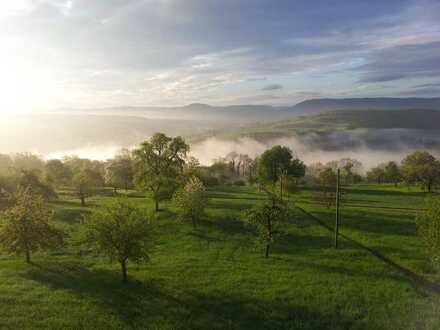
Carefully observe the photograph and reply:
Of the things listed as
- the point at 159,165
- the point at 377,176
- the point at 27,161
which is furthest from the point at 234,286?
the point at 377,176

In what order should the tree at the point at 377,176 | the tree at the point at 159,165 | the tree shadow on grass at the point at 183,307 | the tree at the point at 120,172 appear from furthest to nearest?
the tree at the point at 377,176, the tree at the point at 120,172, the tree at the point at 159,165, the tree shadow on grass at the point at 183,307

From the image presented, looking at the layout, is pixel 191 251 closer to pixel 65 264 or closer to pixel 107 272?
pixel 107 272

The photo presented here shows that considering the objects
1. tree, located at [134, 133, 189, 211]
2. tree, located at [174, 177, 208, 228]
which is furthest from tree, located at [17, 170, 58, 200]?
tree, located at [174, 177, 208, 228]

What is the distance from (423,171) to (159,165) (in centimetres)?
7135

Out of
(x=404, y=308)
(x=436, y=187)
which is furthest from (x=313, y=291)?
(x=436, y=187)

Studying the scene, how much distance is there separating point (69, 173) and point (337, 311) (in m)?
94.6

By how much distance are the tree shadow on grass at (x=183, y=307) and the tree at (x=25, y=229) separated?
4.33 m

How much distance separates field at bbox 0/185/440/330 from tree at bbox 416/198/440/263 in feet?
12.3

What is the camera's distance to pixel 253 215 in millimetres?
40219

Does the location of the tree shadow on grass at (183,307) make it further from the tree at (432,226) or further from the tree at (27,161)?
the tree at (27,161)

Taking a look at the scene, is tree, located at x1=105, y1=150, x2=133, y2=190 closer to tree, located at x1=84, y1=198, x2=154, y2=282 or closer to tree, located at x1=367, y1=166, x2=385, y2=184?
tree, located at x1=84, y1=198, x2=154, y2=282

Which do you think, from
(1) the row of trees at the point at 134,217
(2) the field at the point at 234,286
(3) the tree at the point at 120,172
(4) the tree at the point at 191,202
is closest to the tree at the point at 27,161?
(3) the tree at the point at 120,172

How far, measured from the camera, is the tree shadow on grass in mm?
23656

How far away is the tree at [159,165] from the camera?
61.2 meters
